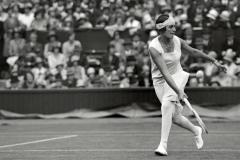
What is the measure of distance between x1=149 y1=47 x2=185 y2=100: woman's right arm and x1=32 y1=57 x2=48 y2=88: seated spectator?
1112cm

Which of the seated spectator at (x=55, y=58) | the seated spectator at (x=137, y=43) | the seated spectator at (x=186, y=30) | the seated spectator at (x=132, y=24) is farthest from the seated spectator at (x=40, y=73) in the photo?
the seated spectator at (x=186, y=30)

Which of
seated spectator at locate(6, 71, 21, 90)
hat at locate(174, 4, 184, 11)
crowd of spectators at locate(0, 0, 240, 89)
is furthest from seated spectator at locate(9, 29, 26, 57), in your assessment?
hat at locate(174, 4, 184, 11)

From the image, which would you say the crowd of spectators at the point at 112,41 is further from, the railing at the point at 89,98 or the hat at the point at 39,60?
the railing at the point at 89,98

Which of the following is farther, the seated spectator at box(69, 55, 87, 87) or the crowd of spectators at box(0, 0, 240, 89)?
the seated spectator at box(69, 55, 87, 87)

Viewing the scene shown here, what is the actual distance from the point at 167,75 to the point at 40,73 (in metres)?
11.7

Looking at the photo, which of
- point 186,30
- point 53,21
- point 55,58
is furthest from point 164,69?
point 53,21

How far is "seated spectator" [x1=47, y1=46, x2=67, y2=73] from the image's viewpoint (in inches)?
813

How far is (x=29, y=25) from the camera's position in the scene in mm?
22766

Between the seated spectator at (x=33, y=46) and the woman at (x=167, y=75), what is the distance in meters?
12.3

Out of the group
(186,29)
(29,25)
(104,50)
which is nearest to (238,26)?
(186,29)

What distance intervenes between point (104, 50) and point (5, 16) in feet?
14.1

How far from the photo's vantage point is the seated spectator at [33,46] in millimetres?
21344

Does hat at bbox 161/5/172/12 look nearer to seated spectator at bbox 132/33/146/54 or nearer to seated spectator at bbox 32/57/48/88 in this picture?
seated spectator at bbox 132/33/146/54

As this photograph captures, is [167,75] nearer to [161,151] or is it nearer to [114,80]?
[161,151]
